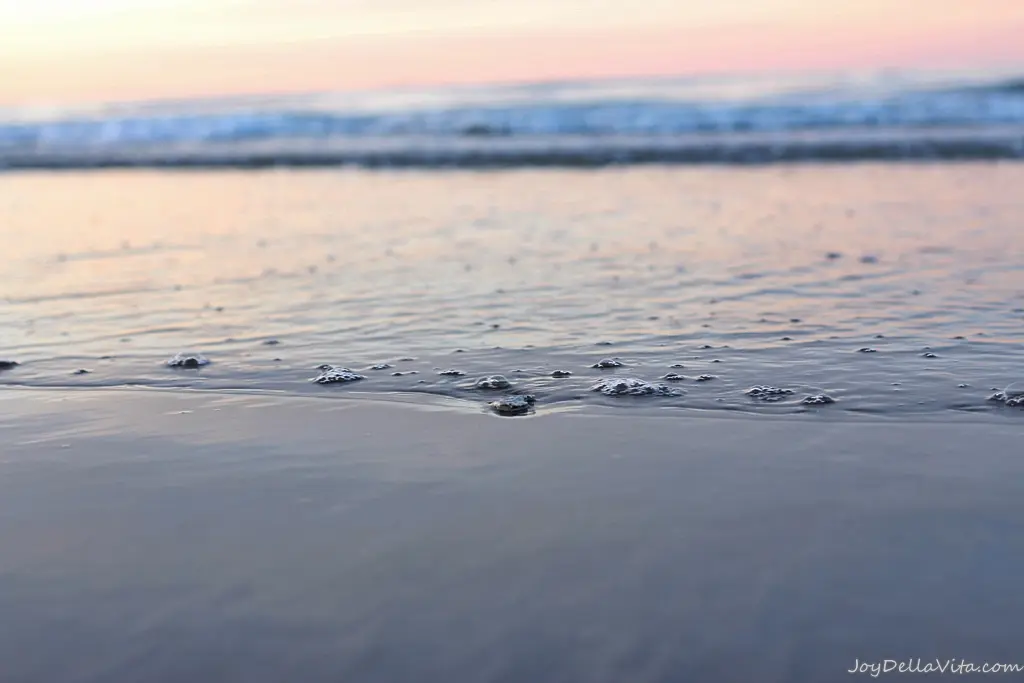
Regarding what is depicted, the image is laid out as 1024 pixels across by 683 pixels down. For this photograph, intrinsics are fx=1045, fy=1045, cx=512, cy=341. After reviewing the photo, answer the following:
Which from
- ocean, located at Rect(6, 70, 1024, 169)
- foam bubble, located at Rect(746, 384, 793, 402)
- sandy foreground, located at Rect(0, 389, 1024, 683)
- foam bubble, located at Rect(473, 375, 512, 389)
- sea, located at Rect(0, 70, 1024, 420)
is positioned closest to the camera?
sandy foreground, located at Rect(0, 389, 1024, 683)

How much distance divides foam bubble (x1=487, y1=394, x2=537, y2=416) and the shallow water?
5.8 inches

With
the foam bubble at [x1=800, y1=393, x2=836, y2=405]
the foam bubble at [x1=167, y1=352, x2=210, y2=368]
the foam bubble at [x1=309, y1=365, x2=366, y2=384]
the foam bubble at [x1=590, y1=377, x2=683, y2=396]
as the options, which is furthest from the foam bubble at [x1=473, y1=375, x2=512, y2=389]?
the foam bubble at [x1=167, y1=352, x2=210, y2=368]

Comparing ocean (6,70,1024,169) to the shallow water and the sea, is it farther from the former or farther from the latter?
the shallow water

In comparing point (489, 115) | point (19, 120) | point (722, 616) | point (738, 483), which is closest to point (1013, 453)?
point (738, 483)

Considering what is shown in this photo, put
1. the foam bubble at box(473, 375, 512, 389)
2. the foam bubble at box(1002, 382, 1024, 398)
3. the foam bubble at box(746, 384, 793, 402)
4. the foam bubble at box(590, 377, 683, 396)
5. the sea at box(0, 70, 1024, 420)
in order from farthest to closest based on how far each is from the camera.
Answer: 1. the sea at box(0, 70, 1024, 420)
2. the foam bubble at box(473, 375, 512, 389)
3. the foam bubble at box(590, 377, 683, 396)
4. the foam bubble at box(746, 384, 793, 402)
5. the foam bubble at box(1002, 382, 1024, 398)

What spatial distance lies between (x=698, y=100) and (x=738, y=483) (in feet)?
118

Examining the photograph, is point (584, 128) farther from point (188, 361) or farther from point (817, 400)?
point (817, 400)

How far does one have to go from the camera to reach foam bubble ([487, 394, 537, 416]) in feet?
18.1

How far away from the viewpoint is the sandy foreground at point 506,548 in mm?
3133

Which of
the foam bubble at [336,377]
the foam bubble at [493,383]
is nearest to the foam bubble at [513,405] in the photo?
the foam bubble at [493,383]

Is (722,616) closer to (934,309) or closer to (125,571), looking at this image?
(125,571)

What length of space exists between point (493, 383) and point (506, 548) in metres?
2.26

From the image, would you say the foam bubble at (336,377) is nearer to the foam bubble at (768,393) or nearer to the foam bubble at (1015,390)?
the foam bubble at (768,393)

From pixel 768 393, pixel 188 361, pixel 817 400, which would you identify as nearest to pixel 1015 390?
pixel 817 400
